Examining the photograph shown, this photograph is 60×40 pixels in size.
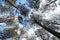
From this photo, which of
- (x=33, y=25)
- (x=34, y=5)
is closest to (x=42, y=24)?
(x=33, y=25)

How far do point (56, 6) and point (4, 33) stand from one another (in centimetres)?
74

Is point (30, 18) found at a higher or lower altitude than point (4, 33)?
higher

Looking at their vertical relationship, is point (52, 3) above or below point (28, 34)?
above

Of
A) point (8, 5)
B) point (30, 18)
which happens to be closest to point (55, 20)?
point (30, 18)

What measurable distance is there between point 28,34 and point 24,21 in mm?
182

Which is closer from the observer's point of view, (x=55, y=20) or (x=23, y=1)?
(x=55, y=20)

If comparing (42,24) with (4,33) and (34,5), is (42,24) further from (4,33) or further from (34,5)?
(4,33)

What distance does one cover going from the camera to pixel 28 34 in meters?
1.98

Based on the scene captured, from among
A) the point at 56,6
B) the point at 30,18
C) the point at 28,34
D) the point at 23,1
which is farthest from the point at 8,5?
the point at 56,6

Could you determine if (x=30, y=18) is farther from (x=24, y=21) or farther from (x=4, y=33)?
(x=4, y=33)

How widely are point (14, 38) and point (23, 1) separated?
50 cm

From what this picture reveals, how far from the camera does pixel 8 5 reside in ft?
6.89

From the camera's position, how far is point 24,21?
204cm

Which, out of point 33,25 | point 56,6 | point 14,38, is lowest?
point 14,38
